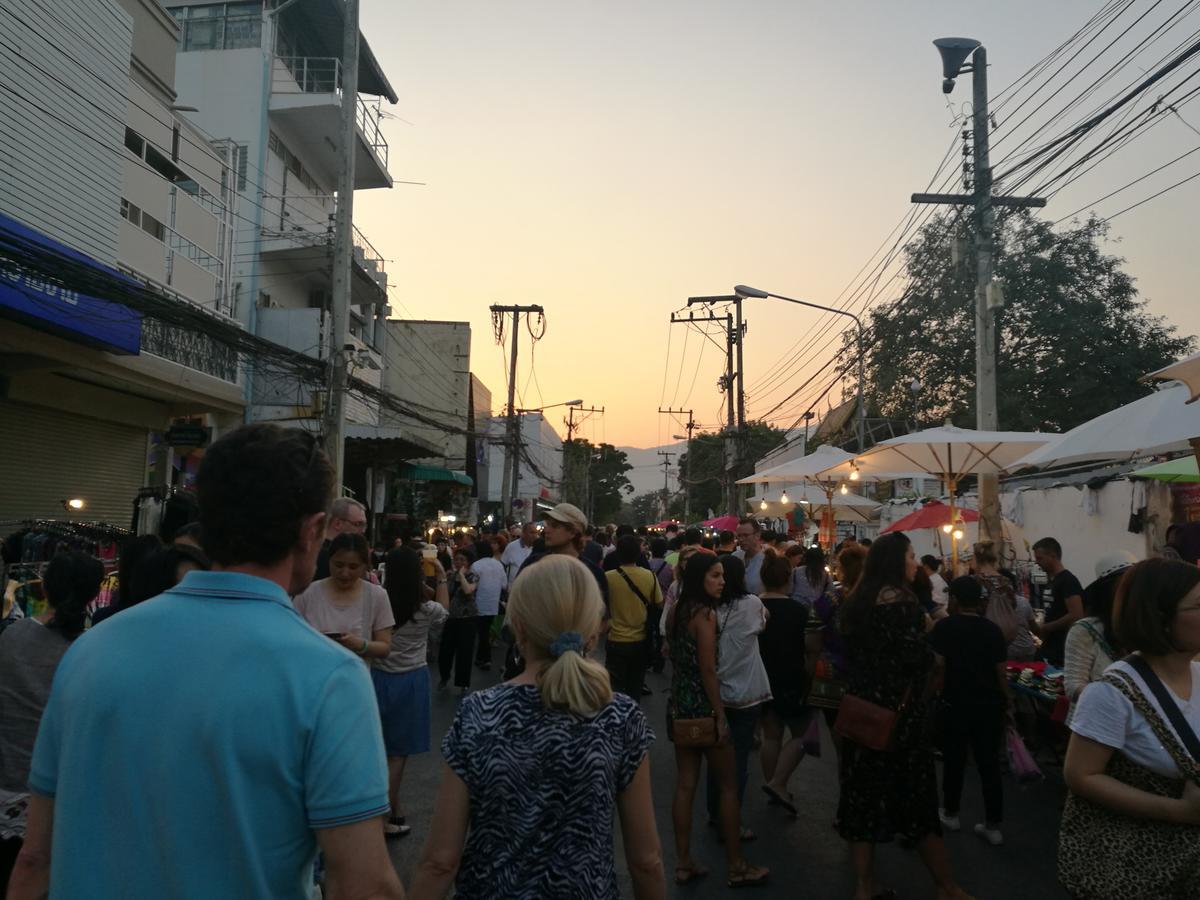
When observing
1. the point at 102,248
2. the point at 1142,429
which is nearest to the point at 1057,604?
the point at 1142,429

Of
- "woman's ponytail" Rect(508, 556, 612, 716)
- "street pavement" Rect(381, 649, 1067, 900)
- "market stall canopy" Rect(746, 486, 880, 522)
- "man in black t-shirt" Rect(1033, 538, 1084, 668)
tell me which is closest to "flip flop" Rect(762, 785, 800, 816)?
"street pavement" Rect(381, 649, 1067, 900)

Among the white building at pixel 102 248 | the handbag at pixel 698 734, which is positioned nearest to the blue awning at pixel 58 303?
the white building at pixel 102 248

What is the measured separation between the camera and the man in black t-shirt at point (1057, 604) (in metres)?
7.78

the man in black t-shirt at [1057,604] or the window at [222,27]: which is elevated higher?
the window at [222,27]

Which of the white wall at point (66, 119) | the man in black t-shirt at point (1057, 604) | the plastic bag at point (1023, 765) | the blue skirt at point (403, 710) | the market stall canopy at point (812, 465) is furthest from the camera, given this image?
the market stall canopy at point (812, 465)

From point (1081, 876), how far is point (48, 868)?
2877 mm

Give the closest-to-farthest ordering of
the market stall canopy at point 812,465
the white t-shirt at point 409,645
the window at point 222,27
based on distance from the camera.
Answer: the white t-shirt at point 409,645, the market stall canopy at point 812,465, the window at point 222,27

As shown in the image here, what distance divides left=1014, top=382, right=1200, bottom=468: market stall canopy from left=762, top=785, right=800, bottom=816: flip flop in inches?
141

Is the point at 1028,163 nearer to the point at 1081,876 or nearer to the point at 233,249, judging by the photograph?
the point at 1081,876

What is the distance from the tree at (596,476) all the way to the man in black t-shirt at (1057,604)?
71.2 meters

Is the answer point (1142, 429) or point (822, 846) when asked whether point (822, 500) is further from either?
point (822, 846)

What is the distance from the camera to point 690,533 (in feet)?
38.6

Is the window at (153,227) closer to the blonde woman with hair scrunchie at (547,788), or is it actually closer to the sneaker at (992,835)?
the sneaker at (992,835)

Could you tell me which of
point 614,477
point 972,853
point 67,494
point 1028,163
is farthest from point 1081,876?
point 614,477
